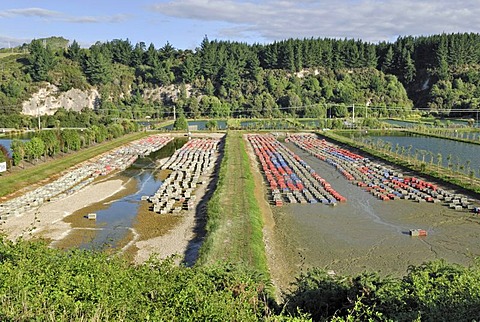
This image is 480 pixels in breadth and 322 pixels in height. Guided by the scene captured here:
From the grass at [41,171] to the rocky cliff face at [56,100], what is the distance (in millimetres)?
Answer: 71592

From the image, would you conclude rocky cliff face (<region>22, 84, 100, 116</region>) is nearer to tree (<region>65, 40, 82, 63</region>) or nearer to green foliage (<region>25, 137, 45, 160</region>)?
tree (<region>65, 40, 82, 63</region>)

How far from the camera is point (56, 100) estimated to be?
135000 mm

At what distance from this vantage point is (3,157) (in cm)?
4553

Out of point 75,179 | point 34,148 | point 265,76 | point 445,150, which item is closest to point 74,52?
point 265,76

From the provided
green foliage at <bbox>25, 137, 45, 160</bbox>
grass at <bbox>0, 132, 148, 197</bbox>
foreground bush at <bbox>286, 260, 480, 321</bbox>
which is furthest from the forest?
foreground bush at <bbox>286, 260, 480, 321</bbox>

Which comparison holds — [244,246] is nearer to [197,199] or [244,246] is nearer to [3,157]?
[197,199]

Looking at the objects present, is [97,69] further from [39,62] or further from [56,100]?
[56,100]

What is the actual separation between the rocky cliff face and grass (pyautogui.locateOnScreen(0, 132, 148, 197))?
71592 millimetres

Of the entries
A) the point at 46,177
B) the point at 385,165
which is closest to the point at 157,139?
the point at 46,177

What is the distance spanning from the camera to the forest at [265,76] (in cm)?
13688

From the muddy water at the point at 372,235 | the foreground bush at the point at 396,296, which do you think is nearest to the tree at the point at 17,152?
the muddy water at the point at 372,235

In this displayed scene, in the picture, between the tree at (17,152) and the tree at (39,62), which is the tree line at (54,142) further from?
the tree at (39,62)

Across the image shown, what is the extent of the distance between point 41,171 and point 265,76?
116 meters

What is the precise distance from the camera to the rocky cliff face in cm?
13032
